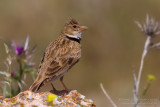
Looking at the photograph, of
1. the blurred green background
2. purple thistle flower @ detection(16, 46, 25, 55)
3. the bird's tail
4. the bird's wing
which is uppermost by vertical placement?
purple thistle flower @ detection(16, 46, 25, 55)

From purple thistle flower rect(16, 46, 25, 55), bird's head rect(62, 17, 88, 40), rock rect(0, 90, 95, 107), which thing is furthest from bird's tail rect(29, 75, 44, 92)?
bird's head rect(62, 17, 88, 40)

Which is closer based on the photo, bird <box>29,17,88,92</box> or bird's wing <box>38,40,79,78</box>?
bird <box>29,17,88,92</box>

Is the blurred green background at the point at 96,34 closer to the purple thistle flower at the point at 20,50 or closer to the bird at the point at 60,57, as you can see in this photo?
the bird at the point at 60,57

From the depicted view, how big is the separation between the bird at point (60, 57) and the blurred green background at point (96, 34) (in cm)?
540

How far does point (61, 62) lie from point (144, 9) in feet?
28.3

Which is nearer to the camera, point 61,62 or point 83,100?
point 83,100

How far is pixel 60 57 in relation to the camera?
7.14 meters

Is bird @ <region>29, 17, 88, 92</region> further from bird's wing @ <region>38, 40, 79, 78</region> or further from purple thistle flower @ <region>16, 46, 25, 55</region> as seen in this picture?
purple thistle flower @ <region>16, 46, 25, 55</region>

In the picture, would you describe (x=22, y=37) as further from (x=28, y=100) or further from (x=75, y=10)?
(x=28, y=100)

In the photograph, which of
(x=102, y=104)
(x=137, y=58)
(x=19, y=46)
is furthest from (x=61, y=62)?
(x=137, y=58)

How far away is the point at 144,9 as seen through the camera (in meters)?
15.2

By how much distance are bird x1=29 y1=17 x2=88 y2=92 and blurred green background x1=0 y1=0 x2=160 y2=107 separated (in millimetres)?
5399

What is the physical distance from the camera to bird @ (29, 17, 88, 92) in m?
6.73

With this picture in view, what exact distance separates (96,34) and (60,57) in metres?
7.75
